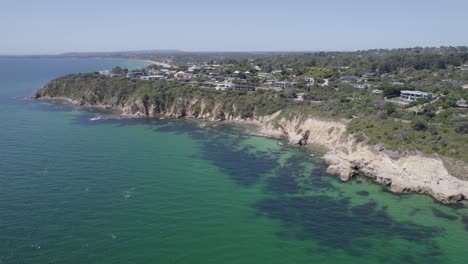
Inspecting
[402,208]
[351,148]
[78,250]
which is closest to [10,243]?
[78,250]

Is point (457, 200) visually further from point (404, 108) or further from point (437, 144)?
point (404, 108)

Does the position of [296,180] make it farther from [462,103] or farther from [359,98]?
[462,103]

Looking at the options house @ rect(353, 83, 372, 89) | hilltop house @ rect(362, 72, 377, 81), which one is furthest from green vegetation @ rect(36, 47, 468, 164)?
house @ rect(353, 83, 372, 89)

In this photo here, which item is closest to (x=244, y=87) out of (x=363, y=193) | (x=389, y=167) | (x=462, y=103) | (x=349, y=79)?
(x=349, y=79)

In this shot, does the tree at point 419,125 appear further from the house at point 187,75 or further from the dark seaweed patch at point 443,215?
the house at point 187,75

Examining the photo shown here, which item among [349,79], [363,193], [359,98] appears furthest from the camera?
[349,79]

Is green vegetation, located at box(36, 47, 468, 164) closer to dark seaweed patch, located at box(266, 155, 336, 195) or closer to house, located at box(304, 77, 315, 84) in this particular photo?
house, located at box(304, 77, 315, 84)
